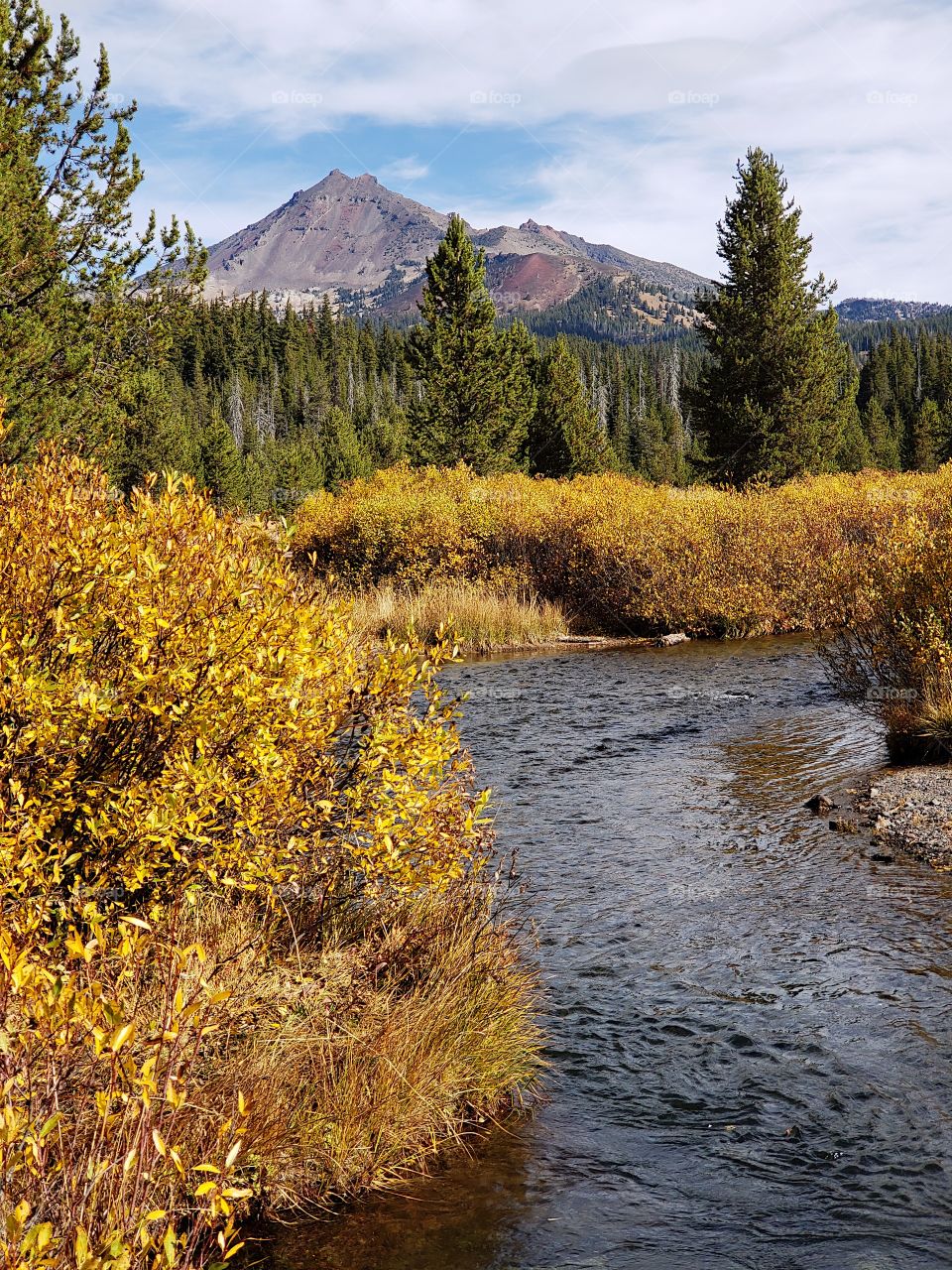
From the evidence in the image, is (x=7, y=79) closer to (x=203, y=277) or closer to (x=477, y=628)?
(x=203, y=277)

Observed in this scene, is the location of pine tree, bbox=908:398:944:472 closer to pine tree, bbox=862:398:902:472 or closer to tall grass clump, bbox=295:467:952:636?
pine tree, bbox=862:398:902:472

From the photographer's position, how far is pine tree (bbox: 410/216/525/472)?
37969 mm

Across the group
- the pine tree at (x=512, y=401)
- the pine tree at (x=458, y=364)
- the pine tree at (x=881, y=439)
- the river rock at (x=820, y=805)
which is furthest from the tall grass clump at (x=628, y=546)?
the pine tree at (x=881, y=439)

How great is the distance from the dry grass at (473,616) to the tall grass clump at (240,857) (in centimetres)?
1354

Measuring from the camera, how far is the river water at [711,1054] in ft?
11.9

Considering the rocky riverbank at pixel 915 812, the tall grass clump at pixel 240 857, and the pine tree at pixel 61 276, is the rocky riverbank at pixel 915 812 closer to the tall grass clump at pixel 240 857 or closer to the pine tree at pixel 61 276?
the tall grass clump at pixel 240 857

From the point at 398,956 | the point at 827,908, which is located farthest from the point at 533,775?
the point at 398,956

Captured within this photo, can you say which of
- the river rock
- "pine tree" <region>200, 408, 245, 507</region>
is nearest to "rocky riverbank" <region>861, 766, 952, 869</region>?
the river rock

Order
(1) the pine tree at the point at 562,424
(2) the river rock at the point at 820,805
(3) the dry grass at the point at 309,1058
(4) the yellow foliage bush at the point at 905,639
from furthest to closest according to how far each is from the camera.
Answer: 1. (1) the pine tree at the point at 562,424
2. (4) the yellow foliage bush at the point at 905,639
3. (2) the river rock at the point at 820,805
4. (3) the dry grass at the point at 309,1058

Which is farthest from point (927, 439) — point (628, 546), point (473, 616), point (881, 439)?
point (473, 616)

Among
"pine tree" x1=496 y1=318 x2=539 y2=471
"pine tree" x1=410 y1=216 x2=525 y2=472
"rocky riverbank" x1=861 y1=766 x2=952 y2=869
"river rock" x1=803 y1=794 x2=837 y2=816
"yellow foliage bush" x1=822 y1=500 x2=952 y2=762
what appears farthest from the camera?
"pine tree" x1=496 y1=318 x2=539 y2=471

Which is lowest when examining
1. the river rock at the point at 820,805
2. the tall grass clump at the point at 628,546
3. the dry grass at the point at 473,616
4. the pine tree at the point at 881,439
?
the river rock at the point at 820,805

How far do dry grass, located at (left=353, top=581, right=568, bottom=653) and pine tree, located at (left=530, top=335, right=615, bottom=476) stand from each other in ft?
89.4

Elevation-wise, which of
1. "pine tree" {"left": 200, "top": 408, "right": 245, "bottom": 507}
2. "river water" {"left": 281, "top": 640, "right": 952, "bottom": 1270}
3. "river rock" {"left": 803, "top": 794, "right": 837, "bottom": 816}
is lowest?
"river water" {"left": 281, "top": 640, "right": 952, "bottom": 1270}
